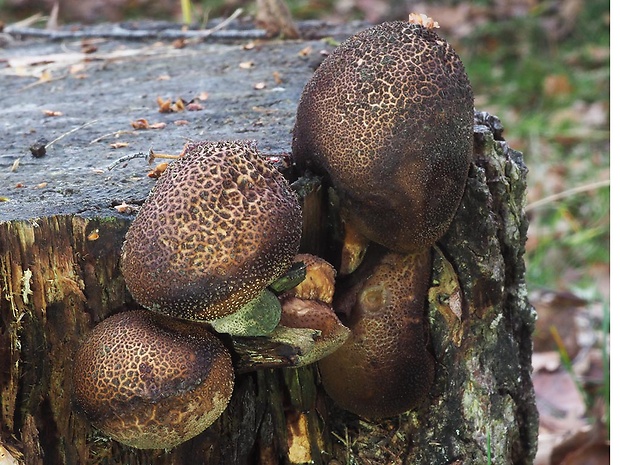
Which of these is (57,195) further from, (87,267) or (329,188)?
(329,188)

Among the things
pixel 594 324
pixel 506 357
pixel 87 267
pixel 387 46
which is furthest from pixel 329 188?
pixel 594 324

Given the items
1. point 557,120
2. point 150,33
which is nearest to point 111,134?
point 150,33

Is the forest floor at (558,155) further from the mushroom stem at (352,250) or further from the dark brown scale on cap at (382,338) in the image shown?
the dark brown scale on cap at (382,338)

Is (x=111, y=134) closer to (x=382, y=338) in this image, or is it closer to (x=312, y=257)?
(x=312, y=257)

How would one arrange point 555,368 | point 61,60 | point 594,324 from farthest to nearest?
point 594,324 → point 555,368 → point 61,60

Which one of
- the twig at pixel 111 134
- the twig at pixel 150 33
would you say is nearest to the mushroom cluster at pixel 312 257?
the twig at pixel 111 134

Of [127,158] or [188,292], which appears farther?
[127,158]
